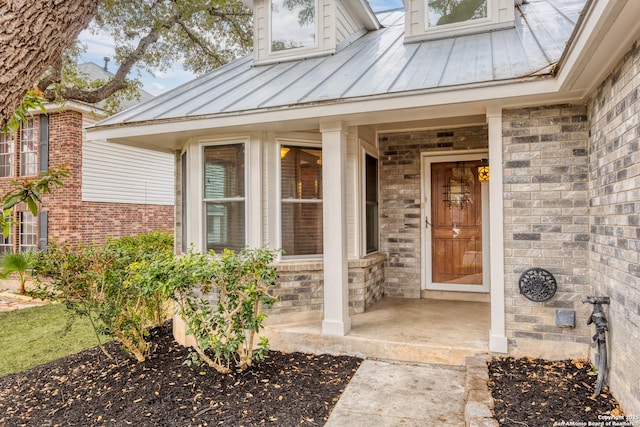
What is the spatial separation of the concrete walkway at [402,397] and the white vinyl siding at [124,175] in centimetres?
896

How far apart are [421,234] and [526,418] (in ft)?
10.9

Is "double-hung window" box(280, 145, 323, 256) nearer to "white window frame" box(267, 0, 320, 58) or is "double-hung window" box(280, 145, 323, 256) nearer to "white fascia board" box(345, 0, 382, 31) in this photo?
"white window frame" box(267, 0, 320, 58)

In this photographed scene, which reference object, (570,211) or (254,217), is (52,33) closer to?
(254,217)

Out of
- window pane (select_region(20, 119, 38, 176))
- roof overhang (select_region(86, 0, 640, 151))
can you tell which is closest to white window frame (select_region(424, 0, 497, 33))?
roof overhang (select_region(86, 0, 640, 151))

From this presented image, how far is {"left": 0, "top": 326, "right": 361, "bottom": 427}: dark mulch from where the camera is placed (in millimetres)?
3020

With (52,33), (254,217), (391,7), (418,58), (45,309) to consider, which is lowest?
(45,309)

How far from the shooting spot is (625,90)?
2549 mm

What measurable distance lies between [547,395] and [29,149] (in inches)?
458

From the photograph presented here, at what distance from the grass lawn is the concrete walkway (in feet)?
10.2

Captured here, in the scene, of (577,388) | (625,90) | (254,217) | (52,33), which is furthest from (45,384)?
(625,90)

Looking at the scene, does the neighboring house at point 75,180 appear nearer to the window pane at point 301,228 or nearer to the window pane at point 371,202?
the window pane at point 301,228

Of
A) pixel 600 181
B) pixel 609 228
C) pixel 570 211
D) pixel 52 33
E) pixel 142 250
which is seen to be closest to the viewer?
pixel 52 33

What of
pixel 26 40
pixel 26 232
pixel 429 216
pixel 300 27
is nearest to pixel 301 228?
pixel 429 216

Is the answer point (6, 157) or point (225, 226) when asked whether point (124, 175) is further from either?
point (225, 226)
